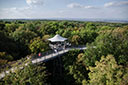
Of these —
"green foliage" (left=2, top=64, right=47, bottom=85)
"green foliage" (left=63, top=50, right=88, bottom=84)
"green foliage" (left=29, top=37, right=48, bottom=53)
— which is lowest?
"green foliage" (left=63, top=50, right=88, bottom=84)

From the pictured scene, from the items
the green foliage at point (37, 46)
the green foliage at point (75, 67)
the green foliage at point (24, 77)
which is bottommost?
the green foliage at point (75, 67)

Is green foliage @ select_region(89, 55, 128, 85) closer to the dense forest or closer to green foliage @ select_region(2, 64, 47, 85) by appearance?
the dense forest

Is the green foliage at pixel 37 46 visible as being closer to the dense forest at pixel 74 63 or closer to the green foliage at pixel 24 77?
the dense forest at pixel 74 63

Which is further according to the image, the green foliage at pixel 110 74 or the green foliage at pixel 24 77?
the green foliage at pixel 110 74

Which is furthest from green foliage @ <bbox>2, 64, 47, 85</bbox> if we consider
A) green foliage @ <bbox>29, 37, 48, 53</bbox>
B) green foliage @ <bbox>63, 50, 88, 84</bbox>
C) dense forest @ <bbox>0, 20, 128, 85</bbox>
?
green foliage @ <bbox>29, 37, 48, 53</bbox>

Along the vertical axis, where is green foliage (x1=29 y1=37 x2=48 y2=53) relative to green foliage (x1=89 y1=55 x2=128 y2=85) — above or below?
above

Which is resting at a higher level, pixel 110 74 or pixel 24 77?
pixel 24 77

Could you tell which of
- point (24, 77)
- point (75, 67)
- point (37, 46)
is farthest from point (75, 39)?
point (24, 77)

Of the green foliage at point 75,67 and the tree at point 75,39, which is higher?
the tree at point 75,39

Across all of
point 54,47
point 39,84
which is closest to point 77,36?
point 54,47

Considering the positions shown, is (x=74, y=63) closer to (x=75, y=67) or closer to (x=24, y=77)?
(x=75, y=67)

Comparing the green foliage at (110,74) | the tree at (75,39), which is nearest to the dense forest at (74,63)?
the green foliage at (110,74)
